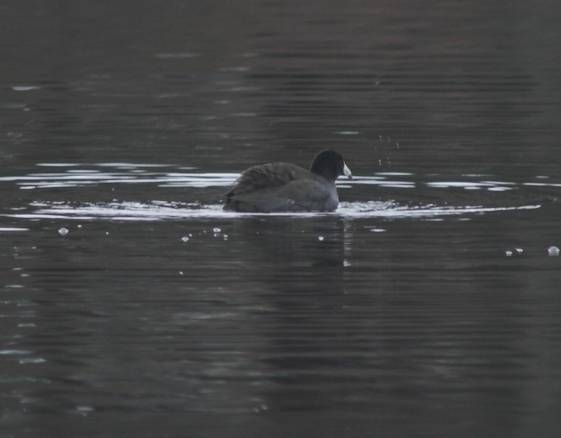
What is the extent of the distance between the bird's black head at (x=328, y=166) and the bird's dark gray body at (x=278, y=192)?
0.85 m

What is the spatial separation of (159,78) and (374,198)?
15.8 meters

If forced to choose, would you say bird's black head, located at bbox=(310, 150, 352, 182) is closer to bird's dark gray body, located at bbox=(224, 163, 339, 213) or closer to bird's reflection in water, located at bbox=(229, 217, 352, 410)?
bird's dark gray body, located at bbox=(224, 163, 339, 213)

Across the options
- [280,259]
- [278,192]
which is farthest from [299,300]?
[278,192]

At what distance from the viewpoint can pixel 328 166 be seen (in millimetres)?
20422

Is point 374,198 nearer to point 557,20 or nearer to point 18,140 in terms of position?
point 18,140

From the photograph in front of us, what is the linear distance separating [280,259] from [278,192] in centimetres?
262

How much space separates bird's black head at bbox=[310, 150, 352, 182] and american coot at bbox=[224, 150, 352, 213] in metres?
0.77

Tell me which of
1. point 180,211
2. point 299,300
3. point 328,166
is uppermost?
point 328,166

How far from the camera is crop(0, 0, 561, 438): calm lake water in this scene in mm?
11531

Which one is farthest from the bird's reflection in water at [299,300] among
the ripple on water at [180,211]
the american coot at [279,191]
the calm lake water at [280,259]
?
the ripple on water at [180,211]

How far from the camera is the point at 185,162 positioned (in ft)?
77.2

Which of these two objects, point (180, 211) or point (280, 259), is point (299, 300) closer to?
point (280, 259)

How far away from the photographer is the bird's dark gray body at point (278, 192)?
62.3ft

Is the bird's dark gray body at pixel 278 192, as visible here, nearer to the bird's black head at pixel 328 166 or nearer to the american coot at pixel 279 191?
the american coot at pixel 279 191
